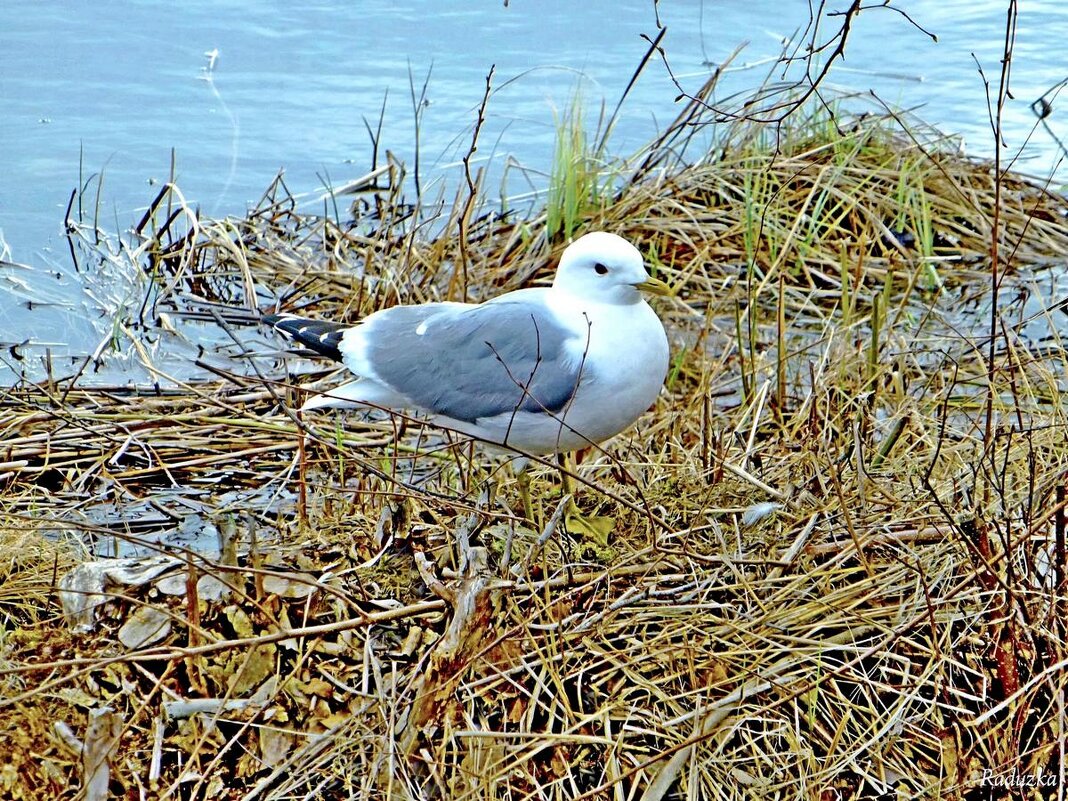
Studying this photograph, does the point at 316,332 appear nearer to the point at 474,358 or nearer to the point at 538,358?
the point at 474,358

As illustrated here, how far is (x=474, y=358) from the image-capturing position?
3.59 meters

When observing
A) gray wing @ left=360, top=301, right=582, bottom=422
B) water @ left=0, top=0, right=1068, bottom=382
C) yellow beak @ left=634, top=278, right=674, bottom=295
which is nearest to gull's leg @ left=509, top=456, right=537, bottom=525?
gray wing @ left=360, top=301, right=582, bottom=422

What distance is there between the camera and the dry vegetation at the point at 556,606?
2.74 metres

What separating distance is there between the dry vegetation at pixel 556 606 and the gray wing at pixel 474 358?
232 mm

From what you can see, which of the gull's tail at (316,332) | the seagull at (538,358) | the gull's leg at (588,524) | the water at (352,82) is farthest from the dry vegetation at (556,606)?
the water at (352,82)

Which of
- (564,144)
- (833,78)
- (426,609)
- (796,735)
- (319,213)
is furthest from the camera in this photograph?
(833,78)

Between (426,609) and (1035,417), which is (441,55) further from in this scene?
(426,609)

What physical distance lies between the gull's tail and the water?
155cm

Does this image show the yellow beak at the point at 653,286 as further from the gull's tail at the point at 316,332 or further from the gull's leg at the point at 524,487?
the gull's tail at the point at 316,332

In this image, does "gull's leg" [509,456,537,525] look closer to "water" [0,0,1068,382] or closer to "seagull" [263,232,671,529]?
"seagull" [263,232,671,529]

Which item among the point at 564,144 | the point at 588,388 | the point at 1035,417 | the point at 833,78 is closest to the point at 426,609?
the point at 588,388

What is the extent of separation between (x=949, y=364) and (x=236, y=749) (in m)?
2.46

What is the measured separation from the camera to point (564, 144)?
5559 mm

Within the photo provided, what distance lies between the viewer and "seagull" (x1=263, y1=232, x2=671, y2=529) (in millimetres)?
3357
